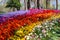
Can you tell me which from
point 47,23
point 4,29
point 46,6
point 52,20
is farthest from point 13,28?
point 46,6

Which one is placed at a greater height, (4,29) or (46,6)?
(4,29)

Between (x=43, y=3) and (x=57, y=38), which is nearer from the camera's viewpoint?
(x=57, y=38)

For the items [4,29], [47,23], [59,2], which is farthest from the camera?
[59,2]

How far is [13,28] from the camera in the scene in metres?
3.26

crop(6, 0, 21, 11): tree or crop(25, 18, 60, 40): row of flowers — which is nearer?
crop(25, 18, 60, 40): row of flowers

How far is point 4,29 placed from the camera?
319cm

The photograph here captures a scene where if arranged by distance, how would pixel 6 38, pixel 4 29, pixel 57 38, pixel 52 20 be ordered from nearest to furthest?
1. pixel 6 38
2. pixel 4 29
3. pixel 57 38
4. pixel 52 20

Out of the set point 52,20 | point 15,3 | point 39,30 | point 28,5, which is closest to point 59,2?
point 28,5

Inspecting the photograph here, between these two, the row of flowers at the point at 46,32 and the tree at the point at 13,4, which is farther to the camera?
the tree at the point at 13,4

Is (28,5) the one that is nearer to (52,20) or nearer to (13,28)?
(52,20)

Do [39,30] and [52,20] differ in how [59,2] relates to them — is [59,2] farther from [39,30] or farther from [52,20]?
[39,30]

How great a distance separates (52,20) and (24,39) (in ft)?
5.31

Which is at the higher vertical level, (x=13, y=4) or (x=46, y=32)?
(x=46, y=32)

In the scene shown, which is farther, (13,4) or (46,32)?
(13,4)
